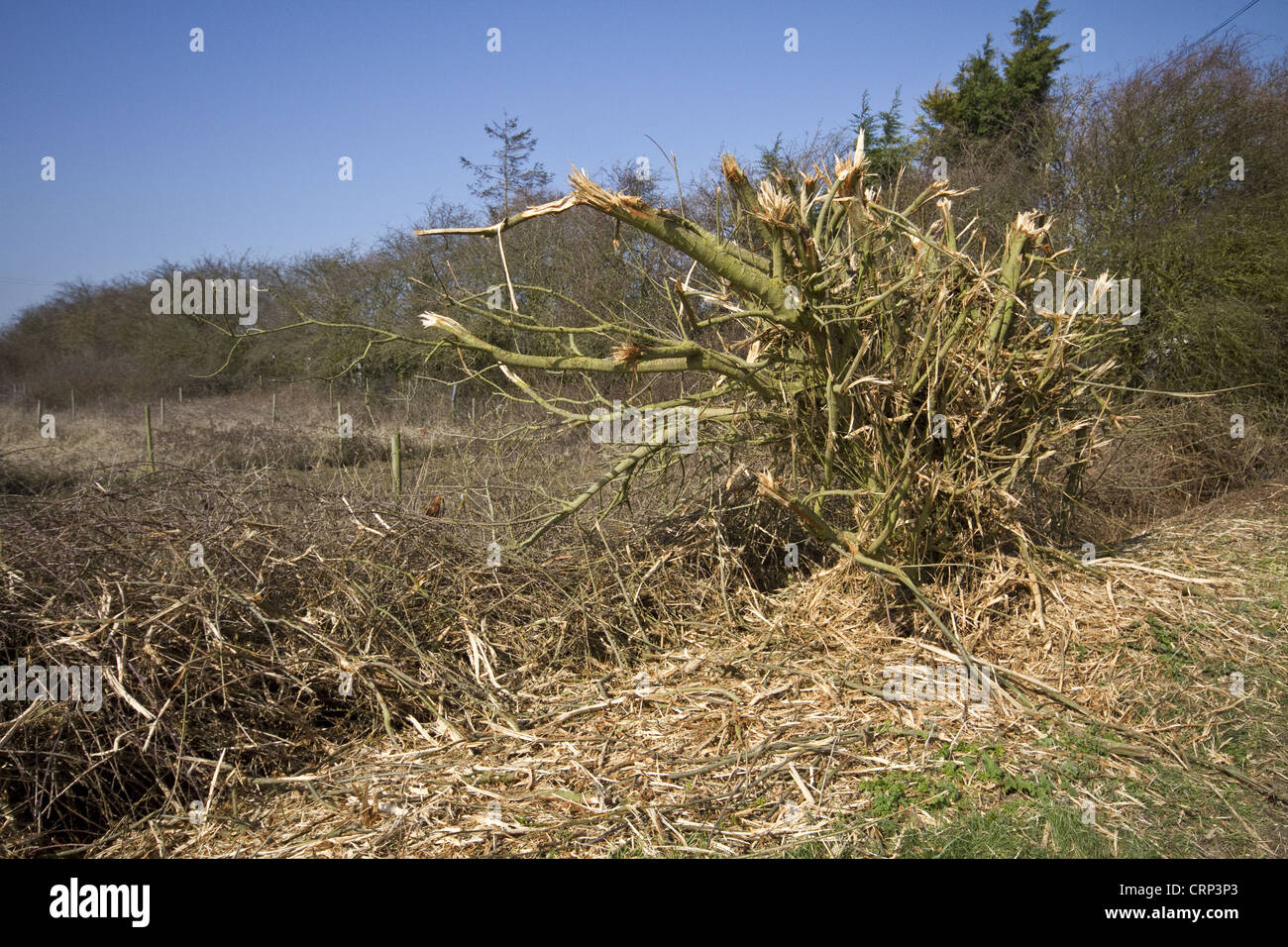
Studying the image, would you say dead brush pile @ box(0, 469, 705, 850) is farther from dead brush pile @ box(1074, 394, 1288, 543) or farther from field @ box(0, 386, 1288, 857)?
dead brush pile @ box(1074, 394, 1288, 543)

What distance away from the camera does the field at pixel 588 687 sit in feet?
11.2

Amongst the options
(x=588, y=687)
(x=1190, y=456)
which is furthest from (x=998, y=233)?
(x=588, y=687)

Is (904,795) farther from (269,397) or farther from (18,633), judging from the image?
(269,397)

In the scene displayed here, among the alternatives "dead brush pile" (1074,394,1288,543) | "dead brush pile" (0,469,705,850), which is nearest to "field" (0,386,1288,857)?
"dead brush pile" (0,469,705,850)

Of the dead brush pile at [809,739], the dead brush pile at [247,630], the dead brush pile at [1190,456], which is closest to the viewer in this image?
the dead brush pile at [809,739]

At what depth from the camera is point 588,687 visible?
15.3 ft

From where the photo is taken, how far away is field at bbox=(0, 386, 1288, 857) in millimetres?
3422

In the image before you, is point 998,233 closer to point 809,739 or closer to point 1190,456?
point 1190,456

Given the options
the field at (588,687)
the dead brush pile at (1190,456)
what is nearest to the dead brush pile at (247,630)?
the field at (588,687)

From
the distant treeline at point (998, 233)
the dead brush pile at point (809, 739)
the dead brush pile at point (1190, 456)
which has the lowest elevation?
the dead brush pile at point (809, 739)

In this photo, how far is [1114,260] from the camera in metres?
11.1

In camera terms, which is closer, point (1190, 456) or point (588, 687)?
point (588, 687)

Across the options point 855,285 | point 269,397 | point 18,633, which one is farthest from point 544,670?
point 269,397

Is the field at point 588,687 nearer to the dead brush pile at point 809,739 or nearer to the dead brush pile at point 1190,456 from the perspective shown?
the dead brush pile at point 809,739
